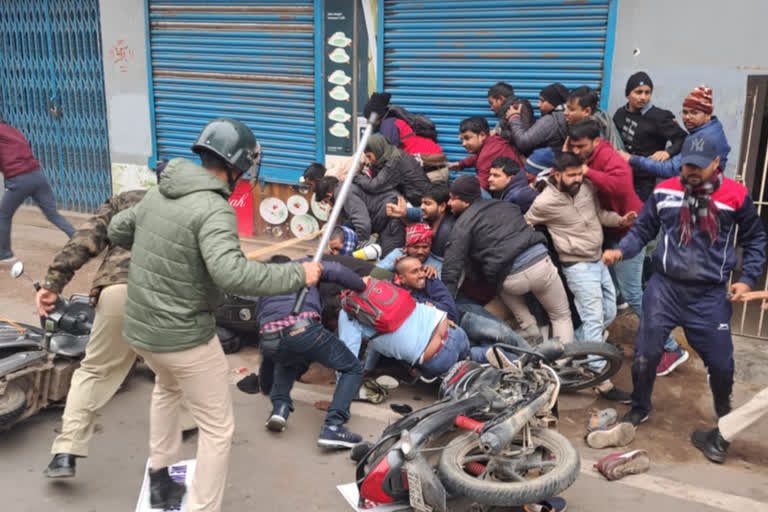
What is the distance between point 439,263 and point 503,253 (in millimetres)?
647

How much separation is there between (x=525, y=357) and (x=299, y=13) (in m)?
5.28

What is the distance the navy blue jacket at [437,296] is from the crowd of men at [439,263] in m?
0.01

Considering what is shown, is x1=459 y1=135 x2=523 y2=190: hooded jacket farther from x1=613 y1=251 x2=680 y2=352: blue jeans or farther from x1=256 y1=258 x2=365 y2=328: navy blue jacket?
x1=256 y1=258 x2=365 y2=328: navy blue jacket

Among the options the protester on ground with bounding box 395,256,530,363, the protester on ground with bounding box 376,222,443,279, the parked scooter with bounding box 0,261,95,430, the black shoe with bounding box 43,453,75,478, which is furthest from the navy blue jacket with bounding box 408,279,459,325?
the black shoe with bounding box 43,453,75,478

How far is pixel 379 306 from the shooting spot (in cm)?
467

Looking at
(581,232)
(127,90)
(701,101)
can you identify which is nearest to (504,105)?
(581,232)

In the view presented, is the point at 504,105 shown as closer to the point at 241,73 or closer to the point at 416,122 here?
the point at 416,122

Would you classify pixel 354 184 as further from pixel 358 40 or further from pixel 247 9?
pixel 247 9

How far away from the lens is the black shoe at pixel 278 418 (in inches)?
180

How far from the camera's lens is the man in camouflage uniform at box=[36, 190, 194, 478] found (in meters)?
3.99

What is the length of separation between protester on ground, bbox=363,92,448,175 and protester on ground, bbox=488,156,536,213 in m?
1.00

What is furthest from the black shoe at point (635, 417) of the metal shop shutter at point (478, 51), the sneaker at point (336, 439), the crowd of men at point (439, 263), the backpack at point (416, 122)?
the backpack at point (416, 122)

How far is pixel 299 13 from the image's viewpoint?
7895 mm

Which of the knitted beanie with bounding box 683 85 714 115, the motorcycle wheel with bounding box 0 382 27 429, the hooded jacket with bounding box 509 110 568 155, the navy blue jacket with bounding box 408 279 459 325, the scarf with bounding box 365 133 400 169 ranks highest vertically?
the knitted beanie with bounding box 683 85 714 115
